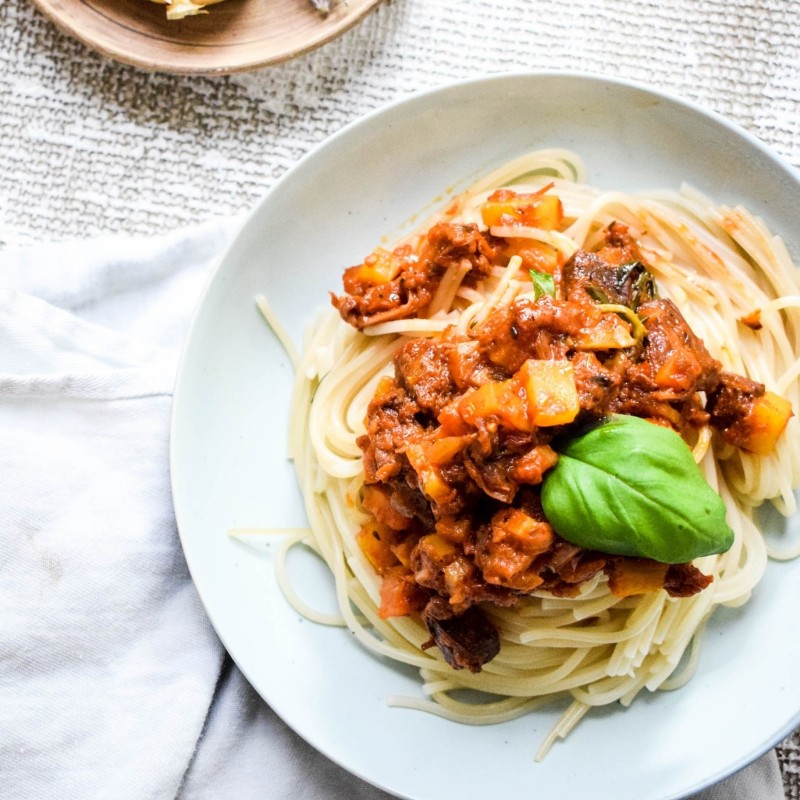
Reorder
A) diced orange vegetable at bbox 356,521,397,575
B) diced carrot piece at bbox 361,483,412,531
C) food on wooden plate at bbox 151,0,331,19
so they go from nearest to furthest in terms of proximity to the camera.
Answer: diced carrot piece at bbox 361,483,412,531, diced orange vegetable at bbox 356,521,397,575, food on wooden plate at bbox 151,0,331,19

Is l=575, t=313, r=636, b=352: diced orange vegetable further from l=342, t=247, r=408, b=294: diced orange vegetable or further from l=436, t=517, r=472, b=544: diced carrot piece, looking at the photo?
l=342, t=247, r=408, b=294: diced orange vegetable

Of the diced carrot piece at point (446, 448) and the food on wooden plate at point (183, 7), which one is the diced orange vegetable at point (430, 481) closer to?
the diced carrot piece at point (446, 448)

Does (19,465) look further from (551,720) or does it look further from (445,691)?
(551,720)

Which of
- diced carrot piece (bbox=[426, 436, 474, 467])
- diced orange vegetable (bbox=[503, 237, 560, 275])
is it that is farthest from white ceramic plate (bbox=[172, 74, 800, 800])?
diced carrot piece (bbox=[426, 436, 474, 467])

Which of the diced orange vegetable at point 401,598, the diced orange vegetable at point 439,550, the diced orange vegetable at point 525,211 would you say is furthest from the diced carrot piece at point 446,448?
the diced orange vegetable at point 525,211

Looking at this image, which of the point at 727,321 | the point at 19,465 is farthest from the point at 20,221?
the point at 727,321

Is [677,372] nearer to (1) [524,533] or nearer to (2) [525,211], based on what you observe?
(1) [524,533]

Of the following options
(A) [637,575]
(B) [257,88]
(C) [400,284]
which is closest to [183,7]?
(B) [257,88]
